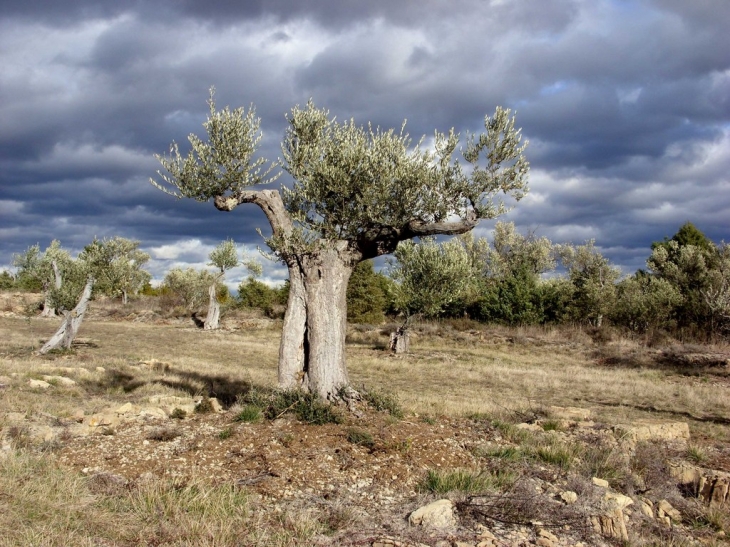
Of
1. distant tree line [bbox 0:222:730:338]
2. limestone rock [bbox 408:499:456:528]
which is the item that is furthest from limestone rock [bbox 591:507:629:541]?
distant tree line [bbox 0:222:730:338]

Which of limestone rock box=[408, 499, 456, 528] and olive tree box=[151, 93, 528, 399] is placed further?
olive tree box=[151, 93, 528, 399]

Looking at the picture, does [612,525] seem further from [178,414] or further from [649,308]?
[649,308]

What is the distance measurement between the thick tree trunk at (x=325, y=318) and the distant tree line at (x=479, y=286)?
1936 cm

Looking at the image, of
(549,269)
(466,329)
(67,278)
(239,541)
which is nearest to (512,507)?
(239,541)

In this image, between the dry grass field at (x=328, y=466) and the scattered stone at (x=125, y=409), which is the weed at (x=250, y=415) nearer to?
the dry grass field at (x=328, y=466)

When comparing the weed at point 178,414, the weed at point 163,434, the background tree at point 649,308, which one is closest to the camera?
the weed at point 163,434

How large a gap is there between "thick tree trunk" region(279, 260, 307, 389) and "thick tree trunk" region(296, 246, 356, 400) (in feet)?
0.97

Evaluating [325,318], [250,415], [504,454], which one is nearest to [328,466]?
[250,415]

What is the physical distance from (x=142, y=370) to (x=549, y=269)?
6832 cm

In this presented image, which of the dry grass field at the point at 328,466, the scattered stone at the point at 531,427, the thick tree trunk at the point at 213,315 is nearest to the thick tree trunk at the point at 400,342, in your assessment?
the dry grass field at the point at 328,466

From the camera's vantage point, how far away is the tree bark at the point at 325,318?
12.2 meters

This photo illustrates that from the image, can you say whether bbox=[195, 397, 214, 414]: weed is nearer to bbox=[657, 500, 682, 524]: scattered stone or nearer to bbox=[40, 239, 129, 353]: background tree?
bbox=[657, 500, 682, 524]: scattered stone

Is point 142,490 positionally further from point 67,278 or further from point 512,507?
point 67,278

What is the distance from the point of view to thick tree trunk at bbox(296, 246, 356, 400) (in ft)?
40.2
